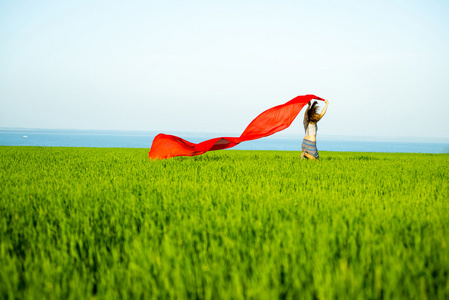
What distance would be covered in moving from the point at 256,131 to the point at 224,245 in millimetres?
6539

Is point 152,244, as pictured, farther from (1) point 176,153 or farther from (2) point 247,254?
(1) point 176,153

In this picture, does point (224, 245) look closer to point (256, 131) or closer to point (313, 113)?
point (256, 131)

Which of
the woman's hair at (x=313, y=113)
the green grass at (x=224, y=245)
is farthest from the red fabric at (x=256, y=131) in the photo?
the green grass at (x=224, y=245)

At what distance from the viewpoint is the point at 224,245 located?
2168mm

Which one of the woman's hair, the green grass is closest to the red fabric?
the woman's hair

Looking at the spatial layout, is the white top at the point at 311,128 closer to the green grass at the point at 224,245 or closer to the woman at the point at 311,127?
the woman at the point at 311,127

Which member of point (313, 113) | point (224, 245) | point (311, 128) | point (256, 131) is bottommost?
point (224, 245)

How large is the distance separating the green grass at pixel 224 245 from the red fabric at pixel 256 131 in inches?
176

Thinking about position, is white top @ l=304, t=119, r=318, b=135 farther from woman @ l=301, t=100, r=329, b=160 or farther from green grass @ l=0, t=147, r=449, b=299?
green grass @ l=0, t=147, r=449, b=299

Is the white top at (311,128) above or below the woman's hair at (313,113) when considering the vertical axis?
below

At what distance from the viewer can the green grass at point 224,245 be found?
1.60 meters

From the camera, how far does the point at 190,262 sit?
1893mm

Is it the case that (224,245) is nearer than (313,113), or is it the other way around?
(224,245)

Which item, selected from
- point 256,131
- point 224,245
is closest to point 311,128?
point 256,131
